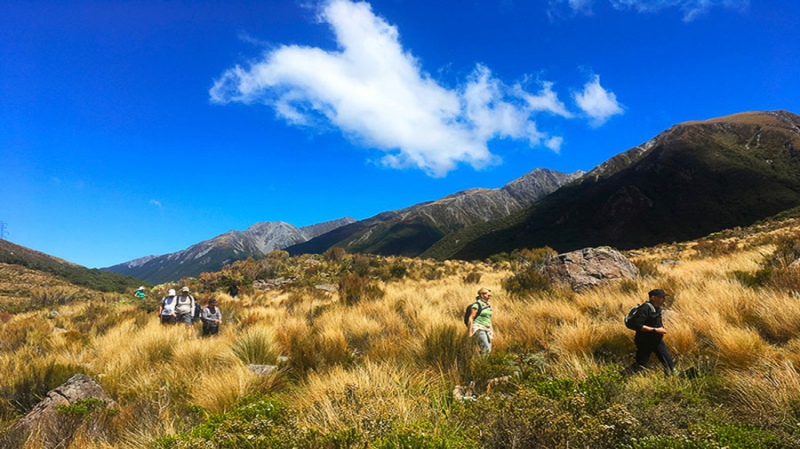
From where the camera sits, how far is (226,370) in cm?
530

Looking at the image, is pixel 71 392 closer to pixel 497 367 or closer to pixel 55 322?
pixel 497 367

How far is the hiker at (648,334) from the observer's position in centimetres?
442

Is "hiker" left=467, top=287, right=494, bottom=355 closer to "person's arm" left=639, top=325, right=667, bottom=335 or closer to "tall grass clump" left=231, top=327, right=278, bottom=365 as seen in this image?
"person's arm" left=639, top=325, right=667, bottom=335

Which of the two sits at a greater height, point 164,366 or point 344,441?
point 344,441

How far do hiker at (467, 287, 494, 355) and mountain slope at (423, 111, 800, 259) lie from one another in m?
86.3

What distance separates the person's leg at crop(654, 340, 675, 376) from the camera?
4.16m

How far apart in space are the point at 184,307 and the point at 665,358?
13324mm

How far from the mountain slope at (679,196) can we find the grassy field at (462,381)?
85.9 m

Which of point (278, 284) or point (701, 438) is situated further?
point (278, 284)

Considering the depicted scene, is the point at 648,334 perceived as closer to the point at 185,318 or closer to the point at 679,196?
the point at 185,318

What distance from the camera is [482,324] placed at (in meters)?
6.21

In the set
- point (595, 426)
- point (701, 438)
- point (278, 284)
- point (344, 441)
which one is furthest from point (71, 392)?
point (278, 284)

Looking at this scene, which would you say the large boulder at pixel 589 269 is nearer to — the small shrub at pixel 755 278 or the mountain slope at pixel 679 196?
the small shrub at pixel 755 278

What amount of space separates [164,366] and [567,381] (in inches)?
264
